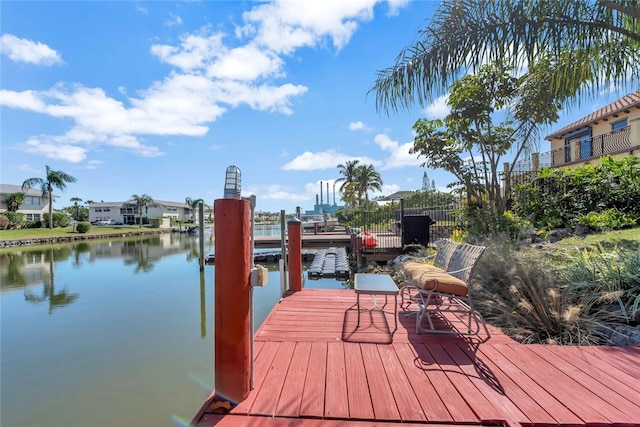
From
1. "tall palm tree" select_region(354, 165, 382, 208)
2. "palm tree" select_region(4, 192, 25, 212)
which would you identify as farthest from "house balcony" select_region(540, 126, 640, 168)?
"palm tree" select_region(4, 192, 25, 212)

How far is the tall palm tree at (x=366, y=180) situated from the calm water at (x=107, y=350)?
87.3 ft

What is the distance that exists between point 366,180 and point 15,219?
4008 cm

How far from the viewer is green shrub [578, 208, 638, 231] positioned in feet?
19.6


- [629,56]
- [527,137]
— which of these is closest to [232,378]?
[629,56]

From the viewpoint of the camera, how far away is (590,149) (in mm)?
13945

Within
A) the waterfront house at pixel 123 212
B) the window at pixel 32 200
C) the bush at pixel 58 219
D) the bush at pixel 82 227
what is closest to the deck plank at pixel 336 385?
the bush at pixel 82 227

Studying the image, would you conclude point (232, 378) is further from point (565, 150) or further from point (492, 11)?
point (565, 150)

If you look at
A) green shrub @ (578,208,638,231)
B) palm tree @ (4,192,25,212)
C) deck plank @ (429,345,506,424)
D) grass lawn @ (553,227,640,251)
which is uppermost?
palm tree @ (4,192,25,212)

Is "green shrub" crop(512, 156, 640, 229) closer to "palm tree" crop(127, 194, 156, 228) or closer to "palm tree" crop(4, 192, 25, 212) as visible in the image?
"palm tree" crop(4, 192, 25, 212)

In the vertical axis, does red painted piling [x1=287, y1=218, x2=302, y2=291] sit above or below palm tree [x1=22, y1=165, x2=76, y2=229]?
below

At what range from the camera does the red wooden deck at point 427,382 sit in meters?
1.76

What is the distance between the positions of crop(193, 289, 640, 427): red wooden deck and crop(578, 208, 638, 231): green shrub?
15.5ft

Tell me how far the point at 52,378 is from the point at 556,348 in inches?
255

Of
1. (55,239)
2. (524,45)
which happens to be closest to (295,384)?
(524,45)
